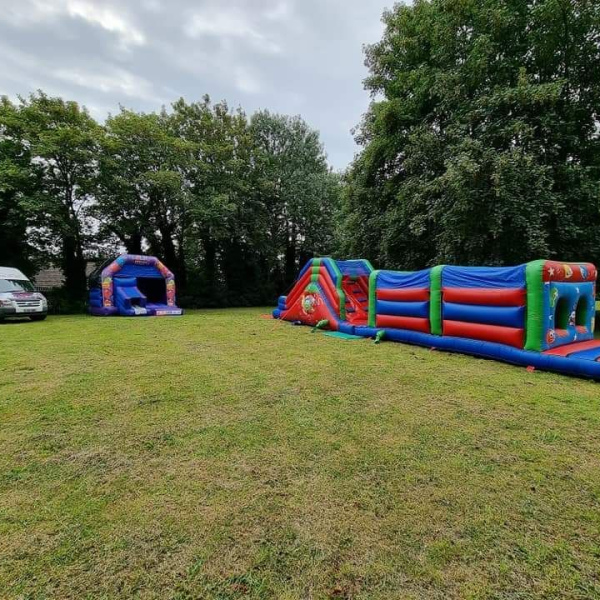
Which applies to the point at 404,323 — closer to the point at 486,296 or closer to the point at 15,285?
the point at 486,296

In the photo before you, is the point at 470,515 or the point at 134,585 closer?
the point at 134,585

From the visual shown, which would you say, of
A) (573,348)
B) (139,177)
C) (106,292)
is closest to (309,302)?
(573,348)

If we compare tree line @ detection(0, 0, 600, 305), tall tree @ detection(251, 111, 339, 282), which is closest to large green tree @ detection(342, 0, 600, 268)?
tree line @ detection(0, 0, 600, 305)

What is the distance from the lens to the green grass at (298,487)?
4.23 feet

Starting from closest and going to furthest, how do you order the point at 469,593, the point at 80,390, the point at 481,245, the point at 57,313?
the point at 469,593, the point at 80,390, the point at 481,245, the point at 57,313

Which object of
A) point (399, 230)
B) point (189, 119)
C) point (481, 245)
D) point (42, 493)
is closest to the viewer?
point (42, 493)

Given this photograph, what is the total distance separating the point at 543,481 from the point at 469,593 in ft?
3.35

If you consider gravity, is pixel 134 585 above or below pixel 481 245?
below

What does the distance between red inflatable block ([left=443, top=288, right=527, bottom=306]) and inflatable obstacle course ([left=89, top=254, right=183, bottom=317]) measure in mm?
8821

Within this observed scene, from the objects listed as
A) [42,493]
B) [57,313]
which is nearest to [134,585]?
[42,493]

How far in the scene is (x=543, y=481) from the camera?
189 centimetres

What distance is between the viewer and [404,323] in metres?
6.08

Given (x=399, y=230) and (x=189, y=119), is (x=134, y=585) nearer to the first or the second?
(x=399, y=230)

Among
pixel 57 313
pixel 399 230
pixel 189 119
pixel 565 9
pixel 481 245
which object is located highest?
pixel 189 119
